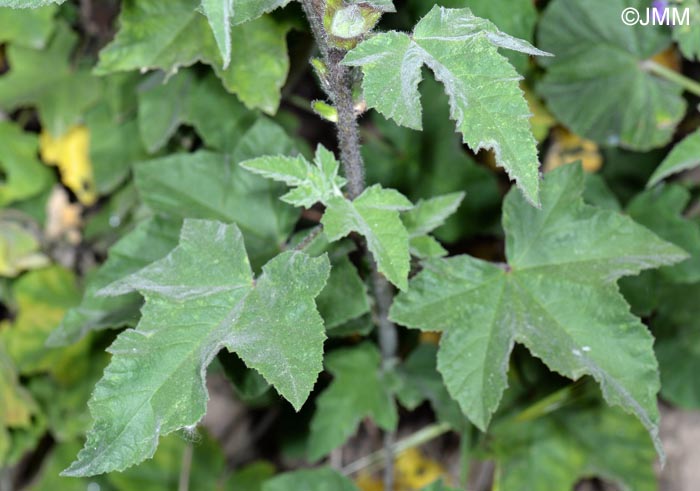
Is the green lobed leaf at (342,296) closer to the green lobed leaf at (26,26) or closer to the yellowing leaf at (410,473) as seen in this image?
the yellowing leaf at (410,473)

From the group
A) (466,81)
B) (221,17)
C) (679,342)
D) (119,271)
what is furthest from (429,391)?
(221,17)

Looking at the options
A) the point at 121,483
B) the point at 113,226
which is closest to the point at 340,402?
the point at 121,483

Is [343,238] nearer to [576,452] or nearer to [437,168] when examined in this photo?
[437,168]

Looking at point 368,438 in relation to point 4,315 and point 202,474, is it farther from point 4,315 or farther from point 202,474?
point 4,315

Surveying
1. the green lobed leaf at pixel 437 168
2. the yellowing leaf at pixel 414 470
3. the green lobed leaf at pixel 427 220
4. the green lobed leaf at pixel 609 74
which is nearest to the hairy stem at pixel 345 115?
the green lobed leaf at pixel 427 220

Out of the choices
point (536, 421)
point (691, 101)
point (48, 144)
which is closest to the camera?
point (536, 421)
